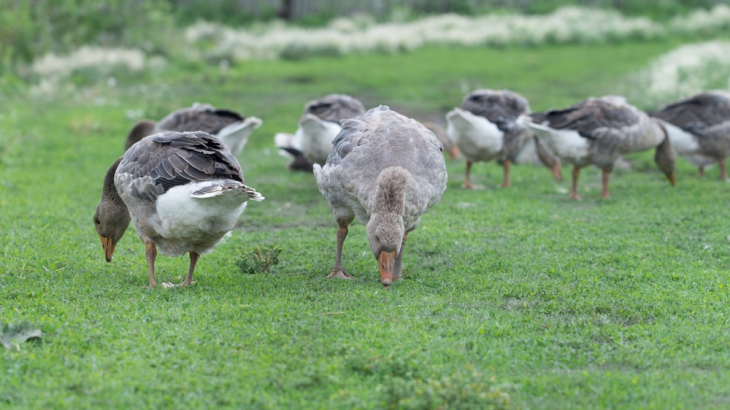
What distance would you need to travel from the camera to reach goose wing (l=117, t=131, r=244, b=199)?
6.18 metres

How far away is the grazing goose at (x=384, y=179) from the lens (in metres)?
6.09

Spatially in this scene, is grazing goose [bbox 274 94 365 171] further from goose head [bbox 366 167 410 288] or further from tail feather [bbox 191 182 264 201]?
tail feather [bbox 191 182 264 201]

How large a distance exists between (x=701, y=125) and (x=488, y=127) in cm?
335

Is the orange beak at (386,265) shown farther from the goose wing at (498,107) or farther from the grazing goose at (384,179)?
the goose wing at (498,107)

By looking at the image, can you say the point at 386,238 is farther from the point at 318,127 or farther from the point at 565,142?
the point at 565,142

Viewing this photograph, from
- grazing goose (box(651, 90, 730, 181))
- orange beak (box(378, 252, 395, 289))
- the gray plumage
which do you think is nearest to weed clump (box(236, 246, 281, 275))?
orange beak (box(378, 252, 395, 289))

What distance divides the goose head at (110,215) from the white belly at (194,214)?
3.10ft

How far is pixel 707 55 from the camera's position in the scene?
61.3 feet

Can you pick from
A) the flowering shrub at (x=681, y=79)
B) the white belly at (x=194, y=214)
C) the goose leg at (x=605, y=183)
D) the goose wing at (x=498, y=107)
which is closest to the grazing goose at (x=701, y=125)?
the goose leg at (x=605, y=183)

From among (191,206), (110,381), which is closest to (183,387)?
(110,381)

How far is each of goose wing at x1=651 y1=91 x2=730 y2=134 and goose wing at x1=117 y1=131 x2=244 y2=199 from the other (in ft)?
26.5

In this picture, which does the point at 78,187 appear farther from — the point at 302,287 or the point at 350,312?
the point at 350,312

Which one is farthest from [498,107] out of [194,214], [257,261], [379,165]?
[194,214]

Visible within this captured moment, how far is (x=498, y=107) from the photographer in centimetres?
1165
